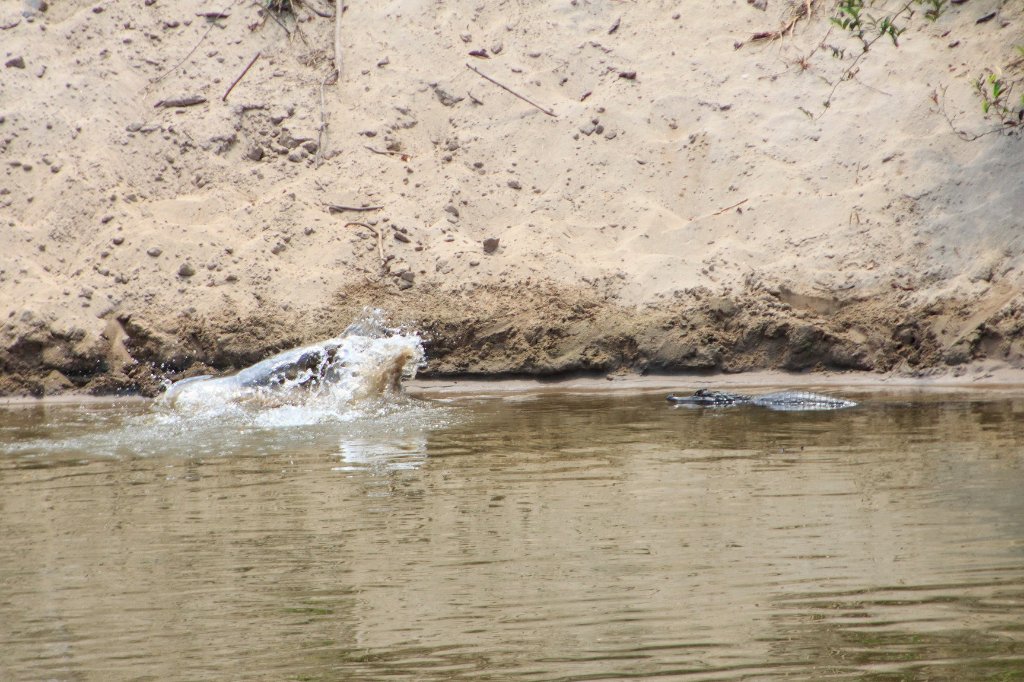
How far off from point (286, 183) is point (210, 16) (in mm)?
2444

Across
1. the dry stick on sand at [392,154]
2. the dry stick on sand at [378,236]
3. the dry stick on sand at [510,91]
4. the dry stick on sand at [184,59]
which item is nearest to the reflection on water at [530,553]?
the dry stick on sand at [378,236]

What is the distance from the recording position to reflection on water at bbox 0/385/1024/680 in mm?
3027

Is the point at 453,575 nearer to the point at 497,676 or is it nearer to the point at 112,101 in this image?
the point at 497,676

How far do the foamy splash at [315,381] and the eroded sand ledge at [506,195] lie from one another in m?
0.47

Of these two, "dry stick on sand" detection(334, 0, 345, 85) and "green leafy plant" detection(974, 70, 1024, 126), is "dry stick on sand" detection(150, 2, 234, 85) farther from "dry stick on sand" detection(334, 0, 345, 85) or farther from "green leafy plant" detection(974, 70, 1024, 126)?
"green leafy plant" detection(974, 70, 1024, 126)

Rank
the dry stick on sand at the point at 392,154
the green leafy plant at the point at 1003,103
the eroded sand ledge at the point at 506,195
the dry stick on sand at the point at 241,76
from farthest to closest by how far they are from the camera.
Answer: the dry stick on sand at the point at 241,76, the dry stick on sand at the point at 392,154, the green leafy plant at the point at 1003,103, the eroded sand ledge at the point at 506,195

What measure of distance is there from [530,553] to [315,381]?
470 centimetres

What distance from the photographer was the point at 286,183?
10.2 m

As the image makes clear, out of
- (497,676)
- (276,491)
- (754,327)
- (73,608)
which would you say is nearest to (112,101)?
(754,327)

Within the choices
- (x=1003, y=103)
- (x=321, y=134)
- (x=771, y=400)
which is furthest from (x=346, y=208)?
(x=1003, y=103)

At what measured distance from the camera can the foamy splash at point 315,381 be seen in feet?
26.4

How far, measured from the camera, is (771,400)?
24.0ft

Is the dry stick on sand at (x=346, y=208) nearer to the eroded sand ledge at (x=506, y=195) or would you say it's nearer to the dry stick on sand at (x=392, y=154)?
the eroded sand ledge at (x=506, y=195)

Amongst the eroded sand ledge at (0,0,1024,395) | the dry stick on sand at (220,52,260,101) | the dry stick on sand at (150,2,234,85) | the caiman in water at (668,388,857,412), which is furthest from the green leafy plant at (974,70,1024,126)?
the dry stick on sand at (150,2,234,85)
